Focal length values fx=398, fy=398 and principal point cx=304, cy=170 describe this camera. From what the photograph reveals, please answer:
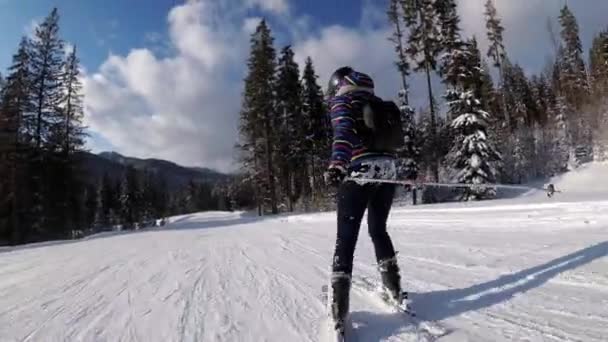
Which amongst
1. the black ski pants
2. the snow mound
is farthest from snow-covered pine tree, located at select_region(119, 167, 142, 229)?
the black ski pants

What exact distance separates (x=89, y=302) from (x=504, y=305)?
A: 3.63m

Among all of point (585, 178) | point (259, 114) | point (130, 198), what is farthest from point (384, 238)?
point (130, 198)

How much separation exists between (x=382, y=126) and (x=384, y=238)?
0.90 metres

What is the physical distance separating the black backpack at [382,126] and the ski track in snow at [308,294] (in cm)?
126

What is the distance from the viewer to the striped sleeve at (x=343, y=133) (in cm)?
281

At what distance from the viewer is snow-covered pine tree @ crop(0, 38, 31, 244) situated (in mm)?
23609

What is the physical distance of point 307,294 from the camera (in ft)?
12.2

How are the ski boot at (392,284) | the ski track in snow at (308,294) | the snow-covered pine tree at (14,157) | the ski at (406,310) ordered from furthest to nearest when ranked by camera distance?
the snow-covered pine tree at (14,157) < the ski boot at (392,284) < the ski track in snow at (308,294) < the ski at (406,310)

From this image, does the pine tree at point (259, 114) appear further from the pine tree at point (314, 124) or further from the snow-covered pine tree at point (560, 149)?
the snow-covered pine tree at point (560, 149)

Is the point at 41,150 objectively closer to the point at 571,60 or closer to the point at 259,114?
the point at 259,114

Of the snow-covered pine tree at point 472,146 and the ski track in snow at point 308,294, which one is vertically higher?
the snow-covered pine tree at point 472,146

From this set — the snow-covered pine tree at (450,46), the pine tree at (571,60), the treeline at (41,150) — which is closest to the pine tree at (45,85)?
the treeline at (41,150)

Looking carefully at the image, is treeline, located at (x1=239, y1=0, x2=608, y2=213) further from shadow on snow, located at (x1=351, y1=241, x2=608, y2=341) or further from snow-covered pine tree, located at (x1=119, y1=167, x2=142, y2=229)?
snow-covered pine tree, located at (x1=119, y1=167, x2=142, y2=229)

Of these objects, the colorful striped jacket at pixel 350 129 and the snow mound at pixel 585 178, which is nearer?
the colorful striped jacket at pixel 350 129
